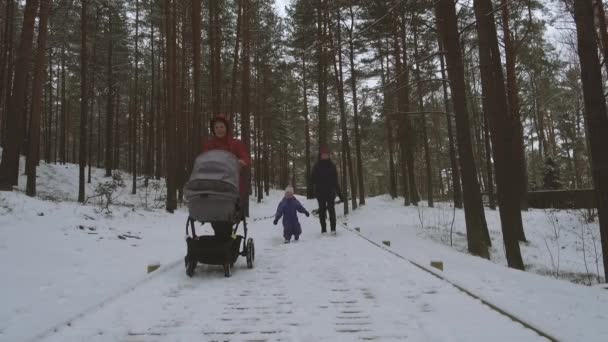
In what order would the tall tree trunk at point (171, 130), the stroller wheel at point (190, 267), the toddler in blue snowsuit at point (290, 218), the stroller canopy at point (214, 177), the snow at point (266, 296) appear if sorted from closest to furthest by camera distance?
the snow at point (266, 296)
the stroller canopy at point (214, 177)
the stroller wheel at point (190, 267)
the toddler in blue snowsuit at point (290, 218)
the tall tree trunk at point (171, 130)

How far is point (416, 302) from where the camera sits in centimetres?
346

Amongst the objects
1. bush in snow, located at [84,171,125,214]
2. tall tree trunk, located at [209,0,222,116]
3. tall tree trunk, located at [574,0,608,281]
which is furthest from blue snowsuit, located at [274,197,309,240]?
tall tree trunk, located at [209,0,222,116]

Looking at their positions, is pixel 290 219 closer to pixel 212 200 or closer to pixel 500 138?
pixel 212 200

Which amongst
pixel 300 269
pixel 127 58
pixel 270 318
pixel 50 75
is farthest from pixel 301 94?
pixel 270 318

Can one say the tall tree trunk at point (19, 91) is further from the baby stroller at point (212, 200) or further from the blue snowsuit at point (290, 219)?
the baby stroller at point (212, 200)

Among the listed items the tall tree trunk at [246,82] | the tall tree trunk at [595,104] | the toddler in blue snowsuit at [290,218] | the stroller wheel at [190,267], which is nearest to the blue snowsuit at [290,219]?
the toddler in blue snowsuit at [290,218]

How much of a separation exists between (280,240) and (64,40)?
20.3 meters

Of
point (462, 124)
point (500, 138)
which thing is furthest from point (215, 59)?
point (500, 138)

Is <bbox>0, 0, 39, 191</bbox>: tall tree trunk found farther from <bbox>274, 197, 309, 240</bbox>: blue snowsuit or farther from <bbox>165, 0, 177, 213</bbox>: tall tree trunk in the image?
<bbox>274, 197, 309, 240</bbox>: blue snowsuit

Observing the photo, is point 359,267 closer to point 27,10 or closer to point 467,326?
point 467,326

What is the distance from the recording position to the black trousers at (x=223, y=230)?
4.99 meters

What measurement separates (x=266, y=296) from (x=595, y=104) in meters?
6.39

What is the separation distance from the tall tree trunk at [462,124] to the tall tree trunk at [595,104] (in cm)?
273

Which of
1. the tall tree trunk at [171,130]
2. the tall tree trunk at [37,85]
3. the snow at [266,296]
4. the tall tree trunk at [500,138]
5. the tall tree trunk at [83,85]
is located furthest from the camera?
the tall tree trunk at [83,85]
